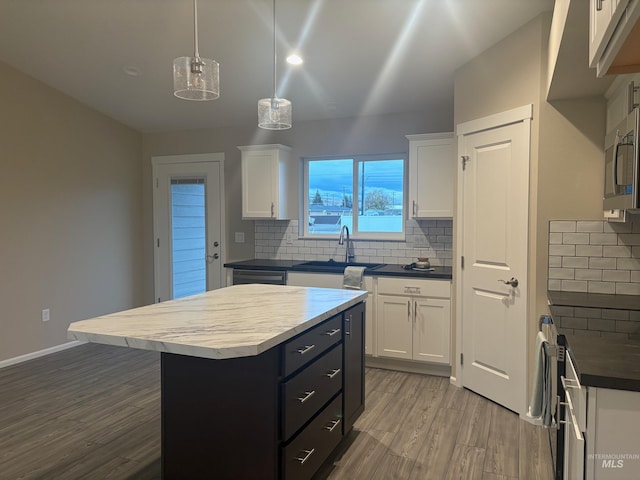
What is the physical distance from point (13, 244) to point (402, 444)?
3.87 m

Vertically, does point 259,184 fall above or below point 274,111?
below

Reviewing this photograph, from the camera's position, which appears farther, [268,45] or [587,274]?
[268,45]

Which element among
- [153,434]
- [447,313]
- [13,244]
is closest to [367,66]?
[447,313]

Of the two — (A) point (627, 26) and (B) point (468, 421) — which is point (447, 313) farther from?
(A) point (627, 26)

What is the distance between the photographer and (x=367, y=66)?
12.6ft

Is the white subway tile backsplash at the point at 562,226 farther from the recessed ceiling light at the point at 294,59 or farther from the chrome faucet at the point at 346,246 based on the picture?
the recessed ceiling light at the point at 294,59

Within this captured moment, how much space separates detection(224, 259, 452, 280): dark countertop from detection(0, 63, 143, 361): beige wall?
65.6 inches

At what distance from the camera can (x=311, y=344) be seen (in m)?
2.21

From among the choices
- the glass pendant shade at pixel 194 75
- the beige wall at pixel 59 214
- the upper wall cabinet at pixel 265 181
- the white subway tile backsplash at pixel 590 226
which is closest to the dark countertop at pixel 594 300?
the white subway tile backsplash at pixel 590 226

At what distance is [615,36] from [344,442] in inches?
98.1

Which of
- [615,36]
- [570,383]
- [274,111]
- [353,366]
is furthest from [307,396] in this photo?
[615,36]

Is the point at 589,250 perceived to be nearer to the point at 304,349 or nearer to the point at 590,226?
the point at 590,226

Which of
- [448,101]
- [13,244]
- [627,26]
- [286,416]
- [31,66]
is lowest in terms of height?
[286,416]

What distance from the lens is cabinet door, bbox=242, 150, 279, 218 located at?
4875mm
